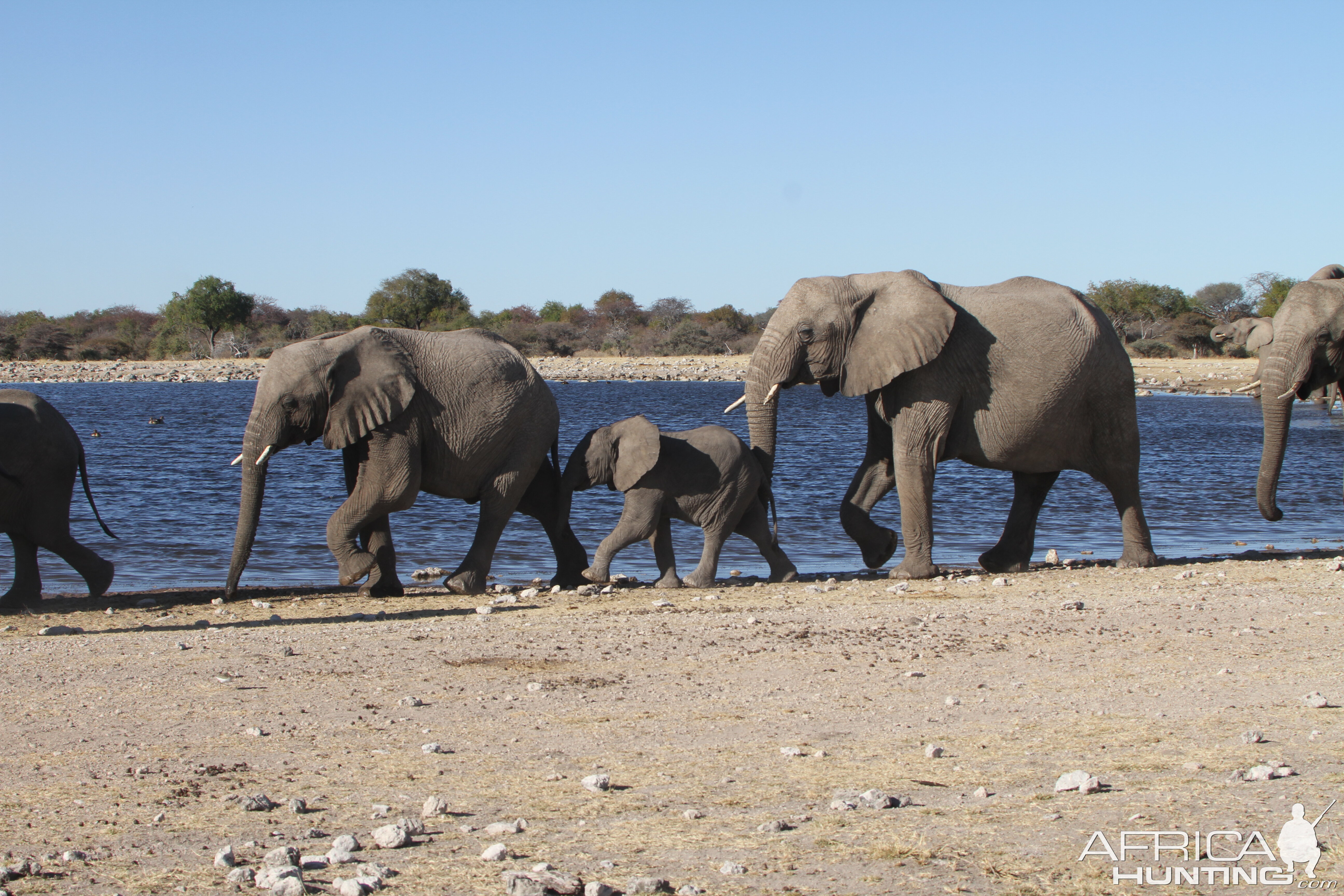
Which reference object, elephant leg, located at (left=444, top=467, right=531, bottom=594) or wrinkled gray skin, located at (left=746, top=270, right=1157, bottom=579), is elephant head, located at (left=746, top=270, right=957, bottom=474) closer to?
wrinkled gray skin, located at (left=746, top=270, right=1157, bottom=579)

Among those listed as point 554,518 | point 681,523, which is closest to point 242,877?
point 554,518

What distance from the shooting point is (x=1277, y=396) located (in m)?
11.5

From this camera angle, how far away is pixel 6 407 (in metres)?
10.2

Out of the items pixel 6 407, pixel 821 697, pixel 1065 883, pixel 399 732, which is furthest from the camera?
pixel 6 407

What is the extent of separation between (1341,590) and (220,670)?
286 inches

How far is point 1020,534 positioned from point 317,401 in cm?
598

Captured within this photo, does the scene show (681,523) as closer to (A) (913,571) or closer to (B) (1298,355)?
(A) (913,571)

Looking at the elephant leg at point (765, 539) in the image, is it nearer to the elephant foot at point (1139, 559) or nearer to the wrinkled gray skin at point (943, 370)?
the wrinkled gray skin at point (943, 370)

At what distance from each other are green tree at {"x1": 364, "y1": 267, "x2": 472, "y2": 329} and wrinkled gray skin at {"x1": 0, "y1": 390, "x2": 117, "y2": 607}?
80517 mm

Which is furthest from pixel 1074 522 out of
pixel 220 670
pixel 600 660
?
pixel 220 670

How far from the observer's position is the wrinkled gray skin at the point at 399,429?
1030 centimetres

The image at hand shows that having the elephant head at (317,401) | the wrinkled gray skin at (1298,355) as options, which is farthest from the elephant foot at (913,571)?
the elephant head at (317,401)

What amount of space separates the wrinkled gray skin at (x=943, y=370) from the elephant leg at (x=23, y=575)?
18.1ft

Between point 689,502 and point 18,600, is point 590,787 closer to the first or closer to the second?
point 689,502
